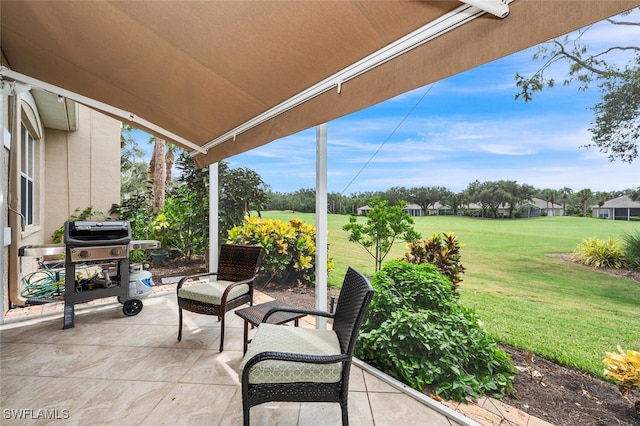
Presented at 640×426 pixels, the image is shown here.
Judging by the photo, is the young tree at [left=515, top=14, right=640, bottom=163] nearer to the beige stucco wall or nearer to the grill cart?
the grill cart

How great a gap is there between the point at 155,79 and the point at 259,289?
356cm

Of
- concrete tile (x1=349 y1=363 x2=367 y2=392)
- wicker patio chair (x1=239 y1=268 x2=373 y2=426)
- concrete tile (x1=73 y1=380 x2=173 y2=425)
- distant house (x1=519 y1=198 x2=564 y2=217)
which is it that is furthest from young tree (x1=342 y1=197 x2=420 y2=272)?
concrete tile (x1=73 y1=380 x2=173 y2=425)

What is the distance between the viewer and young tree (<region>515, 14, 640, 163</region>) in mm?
1914

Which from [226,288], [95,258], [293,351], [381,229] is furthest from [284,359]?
[95,258]

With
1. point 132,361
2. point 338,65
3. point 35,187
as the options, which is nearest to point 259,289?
point 132,361

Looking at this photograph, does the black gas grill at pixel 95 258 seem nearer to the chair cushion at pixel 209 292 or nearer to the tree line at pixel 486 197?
the chair cushion at pixel 209 292

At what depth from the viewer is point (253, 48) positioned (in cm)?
202

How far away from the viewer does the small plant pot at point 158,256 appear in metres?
6.93

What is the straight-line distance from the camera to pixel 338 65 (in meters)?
2.01

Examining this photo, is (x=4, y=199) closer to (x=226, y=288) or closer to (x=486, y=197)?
(x=226, y=288)

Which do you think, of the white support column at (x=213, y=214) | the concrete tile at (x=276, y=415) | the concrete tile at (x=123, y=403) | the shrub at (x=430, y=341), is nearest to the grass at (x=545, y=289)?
Result: the shrub at (x=430, y=341)

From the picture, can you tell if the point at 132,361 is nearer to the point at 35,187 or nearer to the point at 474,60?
the point at 474,60

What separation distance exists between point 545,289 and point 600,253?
1.56ft

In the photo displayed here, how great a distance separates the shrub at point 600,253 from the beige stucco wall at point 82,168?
978 cm
